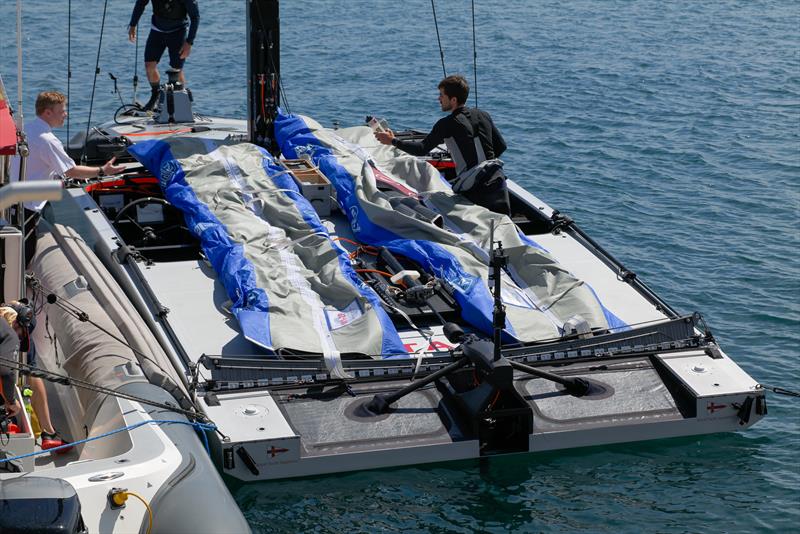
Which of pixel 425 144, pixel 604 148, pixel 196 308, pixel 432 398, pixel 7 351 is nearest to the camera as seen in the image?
pixel 7 351

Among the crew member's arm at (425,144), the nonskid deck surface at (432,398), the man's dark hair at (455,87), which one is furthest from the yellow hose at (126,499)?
the man's dark hair at (455,87)

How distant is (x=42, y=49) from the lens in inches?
910

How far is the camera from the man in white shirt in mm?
9047

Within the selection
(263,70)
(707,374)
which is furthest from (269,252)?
(263,70)

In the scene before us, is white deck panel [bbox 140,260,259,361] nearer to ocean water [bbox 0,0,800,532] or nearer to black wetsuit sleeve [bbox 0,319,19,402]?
ocean water [bbox 0,0,800,532]

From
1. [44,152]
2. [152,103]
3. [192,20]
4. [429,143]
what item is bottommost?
[152,103]

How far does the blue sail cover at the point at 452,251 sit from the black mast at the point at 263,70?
2.91 ft

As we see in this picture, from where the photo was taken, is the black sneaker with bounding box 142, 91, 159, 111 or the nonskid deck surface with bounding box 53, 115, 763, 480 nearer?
the nonskid deck surface with bounding box 53, 115, 763, 480

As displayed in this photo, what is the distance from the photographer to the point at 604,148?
17203mm

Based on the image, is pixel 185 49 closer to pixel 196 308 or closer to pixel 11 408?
pixel 196 308

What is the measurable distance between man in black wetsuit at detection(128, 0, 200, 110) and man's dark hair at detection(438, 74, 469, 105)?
498 cm

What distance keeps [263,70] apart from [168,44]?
273cm

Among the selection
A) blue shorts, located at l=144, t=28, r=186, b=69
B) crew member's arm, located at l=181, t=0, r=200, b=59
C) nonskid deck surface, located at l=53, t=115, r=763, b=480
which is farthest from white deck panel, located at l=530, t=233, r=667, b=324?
blue shorts, located at l=144, t=28, r=186, b=69

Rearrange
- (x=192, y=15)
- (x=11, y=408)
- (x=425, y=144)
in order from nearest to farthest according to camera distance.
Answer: (x=11, y=408) → (x=425, y=144) → (x=192, y=15)
